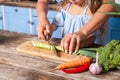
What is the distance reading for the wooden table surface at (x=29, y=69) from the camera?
3.09ft

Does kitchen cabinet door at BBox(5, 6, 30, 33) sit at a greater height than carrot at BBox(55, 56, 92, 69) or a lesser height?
lesser

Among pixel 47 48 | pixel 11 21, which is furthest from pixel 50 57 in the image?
pixel 11 21

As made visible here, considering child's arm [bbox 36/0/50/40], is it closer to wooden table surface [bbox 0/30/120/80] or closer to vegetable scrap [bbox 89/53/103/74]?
wooden table surface [bbox 0/30/120/80]

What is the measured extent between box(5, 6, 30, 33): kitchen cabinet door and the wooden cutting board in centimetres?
150

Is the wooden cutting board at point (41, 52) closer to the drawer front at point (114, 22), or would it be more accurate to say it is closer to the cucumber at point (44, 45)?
the cucumber at point (44, 45)

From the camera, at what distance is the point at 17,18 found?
2830 mm

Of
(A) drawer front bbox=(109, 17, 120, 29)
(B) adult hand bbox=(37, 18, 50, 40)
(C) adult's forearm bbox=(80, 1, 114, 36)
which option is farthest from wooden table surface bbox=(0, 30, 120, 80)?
(A) drawer front bbox=(109, 17, 120, 29)

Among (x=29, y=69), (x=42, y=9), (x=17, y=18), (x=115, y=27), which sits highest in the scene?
(x=42, y=9)

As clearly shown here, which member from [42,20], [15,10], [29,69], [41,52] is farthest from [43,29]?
[15,10]

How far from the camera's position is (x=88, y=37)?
1274mm

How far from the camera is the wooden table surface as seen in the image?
0.94 m

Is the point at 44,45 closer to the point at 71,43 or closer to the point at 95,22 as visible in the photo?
the point at 71,43

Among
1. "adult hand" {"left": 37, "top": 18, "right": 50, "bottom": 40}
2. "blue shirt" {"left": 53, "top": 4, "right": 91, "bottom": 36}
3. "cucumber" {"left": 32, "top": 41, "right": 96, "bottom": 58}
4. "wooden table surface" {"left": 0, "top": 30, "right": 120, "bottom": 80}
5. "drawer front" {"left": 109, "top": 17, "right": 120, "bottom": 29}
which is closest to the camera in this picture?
"wooden table surface" {"left": 0, "top": 30, "right": 120, "bottom": 80}

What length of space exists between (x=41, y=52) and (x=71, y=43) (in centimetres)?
15
